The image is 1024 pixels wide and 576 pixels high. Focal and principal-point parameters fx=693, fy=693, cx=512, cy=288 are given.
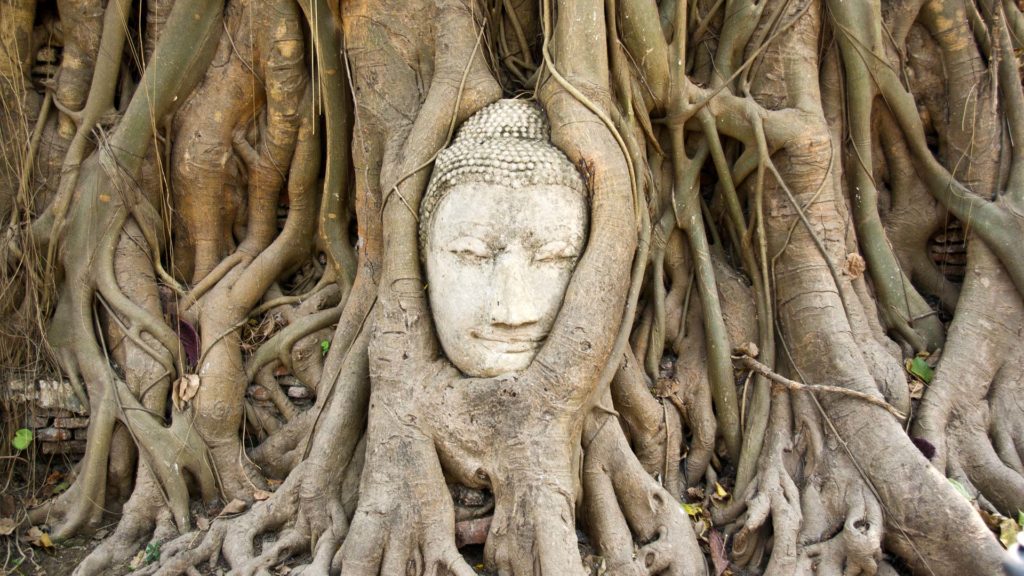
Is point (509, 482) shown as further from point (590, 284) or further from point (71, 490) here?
point (71, 490)

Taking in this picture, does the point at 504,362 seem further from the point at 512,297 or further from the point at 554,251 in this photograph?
the point at 554,251

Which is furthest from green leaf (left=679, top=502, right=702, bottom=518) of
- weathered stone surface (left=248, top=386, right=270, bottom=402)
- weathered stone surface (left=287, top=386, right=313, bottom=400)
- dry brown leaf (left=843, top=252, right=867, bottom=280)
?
weathered stone surface (left=248, top=386, right=270, bottom=402)

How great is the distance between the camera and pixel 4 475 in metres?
3.16

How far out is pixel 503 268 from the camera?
2.52m

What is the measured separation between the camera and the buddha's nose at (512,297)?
8.16ft

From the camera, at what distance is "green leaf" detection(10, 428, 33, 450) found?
10.3 feet

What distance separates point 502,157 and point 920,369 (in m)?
2.03

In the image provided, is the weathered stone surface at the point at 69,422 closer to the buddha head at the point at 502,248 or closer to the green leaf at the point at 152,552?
the green leaf at the point at 152,552

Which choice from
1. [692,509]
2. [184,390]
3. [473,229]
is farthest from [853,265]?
[184,390]

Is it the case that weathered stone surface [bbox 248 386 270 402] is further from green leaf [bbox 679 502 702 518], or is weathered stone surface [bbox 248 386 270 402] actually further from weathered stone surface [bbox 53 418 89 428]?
green leaf [bbox 679 502 702 518]

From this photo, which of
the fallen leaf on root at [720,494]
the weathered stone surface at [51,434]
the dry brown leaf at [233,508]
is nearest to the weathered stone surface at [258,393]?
the dry brown leaf at [233,508]

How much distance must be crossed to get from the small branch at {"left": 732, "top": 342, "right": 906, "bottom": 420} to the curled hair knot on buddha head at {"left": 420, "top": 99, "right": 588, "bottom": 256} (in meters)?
1.06

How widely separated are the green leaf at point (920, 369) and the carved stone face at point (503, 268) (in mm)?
1610

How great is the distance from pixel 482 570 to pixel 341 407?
2.86 feet
